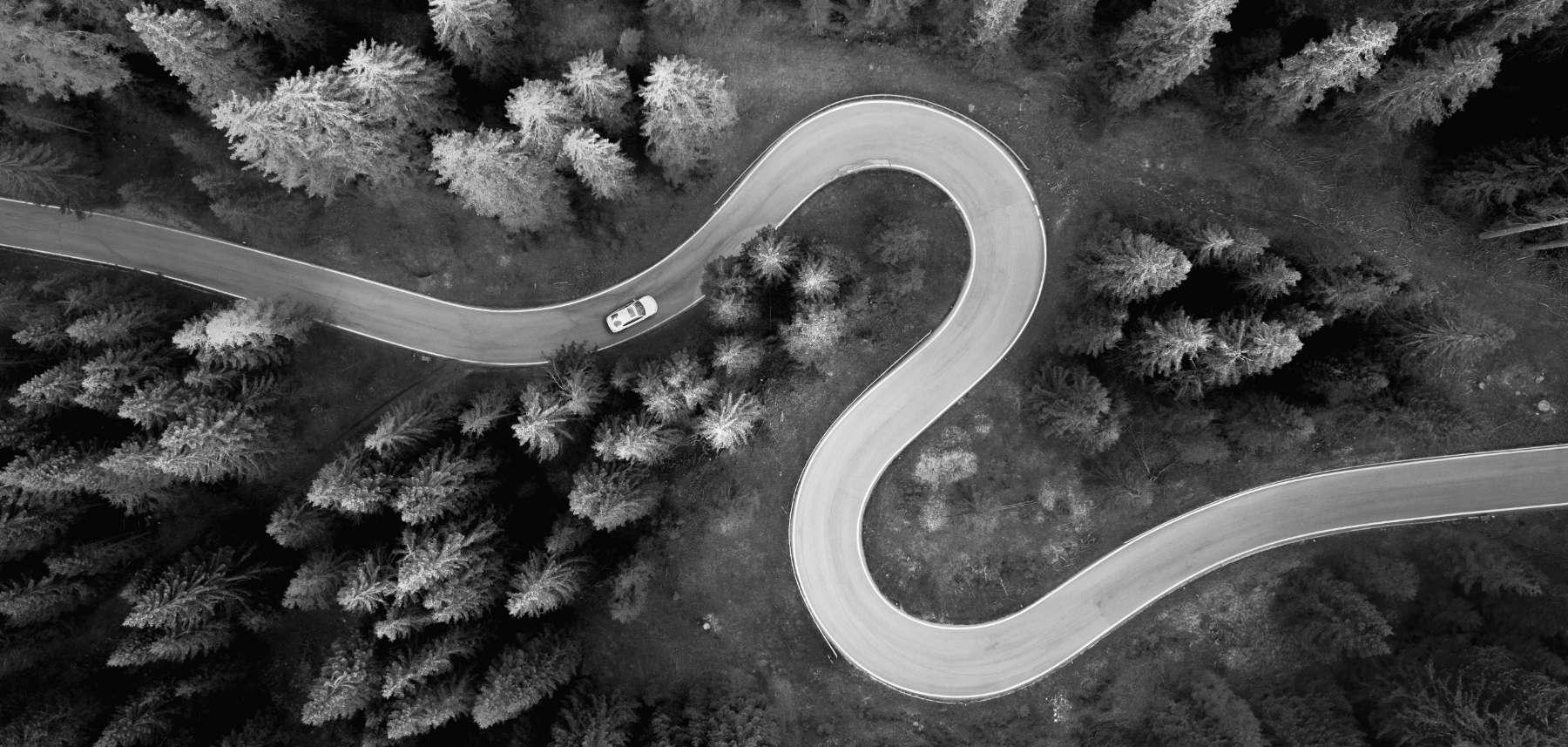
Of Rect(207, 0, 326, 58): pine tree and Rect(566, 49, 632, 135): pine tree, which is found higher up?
Rect(207, 0, 326, 58): pine tree

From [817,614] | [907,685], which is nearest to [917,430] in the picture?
[817,614]

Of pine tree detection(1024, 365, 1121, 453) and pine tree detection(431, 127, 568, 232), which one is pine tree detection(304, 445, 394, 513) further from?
pine tree detection(1024, 365, 1121, 453)

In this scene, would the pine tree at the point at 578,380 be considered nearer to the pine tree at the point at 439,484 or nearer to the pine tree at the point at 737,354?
the pine tree at the point at 439,484

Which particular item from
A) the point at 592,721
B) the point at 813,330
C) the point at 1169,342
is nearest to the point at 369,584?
the point at 592,721

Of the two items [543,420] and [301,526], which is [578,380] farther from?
[301,526]

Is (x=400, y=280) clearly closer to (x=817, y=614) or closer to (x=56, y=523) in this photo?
(x=56, y=523)

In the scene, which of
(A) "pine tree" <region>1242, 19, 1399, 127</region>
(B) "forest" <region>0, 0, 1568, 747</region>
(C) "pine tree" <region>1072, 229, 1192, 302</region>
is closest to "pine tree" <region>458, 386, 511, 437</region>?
(B) "forest" <region>0, 0, 1568, 747</region>

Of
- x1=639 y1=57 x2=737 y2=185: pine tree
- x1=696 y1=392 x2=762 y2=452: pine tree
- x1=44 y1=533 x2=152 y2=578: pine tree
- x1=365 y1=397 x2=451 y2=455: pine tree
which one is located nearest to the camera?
x1=639 y1=57 x2=737 y2=185: pine tree
